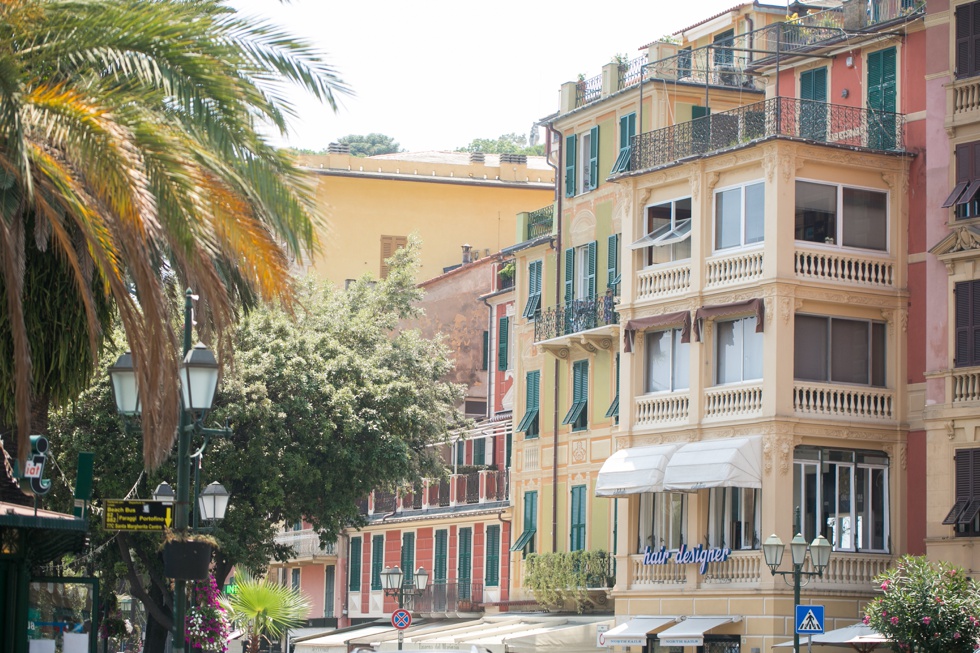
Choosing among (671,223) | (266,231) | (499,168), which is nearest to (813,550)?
(671,223)

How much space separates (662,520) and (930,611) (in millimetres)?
8697

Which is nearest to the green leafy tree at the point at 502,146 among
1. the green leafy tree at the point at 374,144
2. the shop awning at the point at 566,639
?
the green leafy tree at the point at 374,144

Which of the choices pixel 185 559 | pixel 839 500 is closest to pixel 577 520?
pixel 839 500

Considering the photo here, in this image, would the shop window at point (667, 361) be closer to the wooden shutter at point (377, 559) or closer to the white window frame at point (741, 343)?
the white window frame at point (741, 343)

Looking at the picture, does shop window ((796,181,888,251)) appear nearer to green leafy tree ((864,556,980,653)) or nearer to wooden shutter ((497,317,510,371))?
green leafy tree ((864,556,980,653))

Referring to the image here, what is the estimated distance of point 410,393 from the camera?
4266cm

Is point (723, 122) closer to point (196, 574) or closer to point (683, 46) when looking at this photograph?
point (683, 46)

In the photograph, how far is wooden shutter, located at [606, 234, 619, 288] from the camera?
141 ft

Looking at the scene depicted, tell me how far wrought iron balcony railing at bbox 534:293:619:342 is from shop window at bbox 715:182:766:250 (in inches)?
234

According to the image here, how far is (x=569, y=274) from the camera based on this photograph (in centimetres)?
4588

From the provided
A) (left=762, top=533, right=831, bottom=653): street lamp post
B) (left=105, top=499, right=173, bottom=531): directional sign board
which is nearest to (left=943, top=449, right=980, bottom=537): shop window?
(left=762, top=533, right=831, bottom=653): street lamp post

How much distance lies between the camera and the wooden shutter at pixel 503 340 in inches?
2106

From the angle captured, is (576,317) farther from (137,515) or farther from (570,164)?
(137,515)

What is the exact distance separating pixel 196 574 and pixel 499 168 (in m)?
48.5
